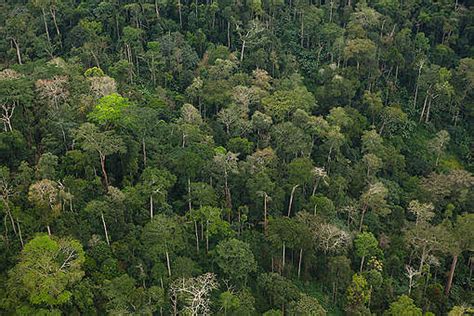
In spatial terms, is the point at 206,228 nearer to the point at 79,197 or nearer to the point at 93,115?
the point at 79,197

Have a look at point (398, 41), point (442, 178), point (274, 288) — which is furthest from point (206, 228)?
point (398, 41)

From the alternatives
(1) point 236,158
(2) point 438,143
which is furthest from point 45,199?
(2) point 438,143

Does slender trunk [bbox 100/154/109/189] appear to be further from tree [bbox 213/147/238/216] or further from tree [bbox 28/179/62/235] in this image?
tree [bbox 213/147/238/216]

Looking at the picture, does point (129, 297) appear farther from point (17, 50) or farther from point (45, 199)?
point (17, 50)

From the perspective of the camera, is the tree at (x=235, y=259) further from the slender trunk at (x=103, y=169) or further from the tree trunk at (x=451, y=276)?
the tree trunk at (x=451, y=276)

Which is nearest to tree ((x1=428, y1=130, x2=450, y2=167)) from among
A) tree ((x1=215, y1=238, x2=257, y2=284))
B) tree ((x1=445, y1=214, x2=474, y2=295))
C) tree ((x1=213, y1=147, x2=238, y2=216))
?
tree ((x1=445, y1=214, x2=474, y2=295))

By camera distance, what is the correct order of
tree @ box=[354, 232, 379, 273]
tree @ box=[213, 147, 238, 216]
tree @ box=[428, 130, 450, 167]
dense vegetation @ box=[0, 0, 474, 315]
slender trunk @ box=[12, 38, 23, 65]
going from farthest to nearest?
tree @ box=[428, 130, 450, 167] < slender trunk @ box=[12, 38, 23, 65] < tree @ box=[213, 147, 238, 216] < tree @ box=[354, 232, 379, 273] < dense vegetation @ box=[0, 0, 474, 315]
